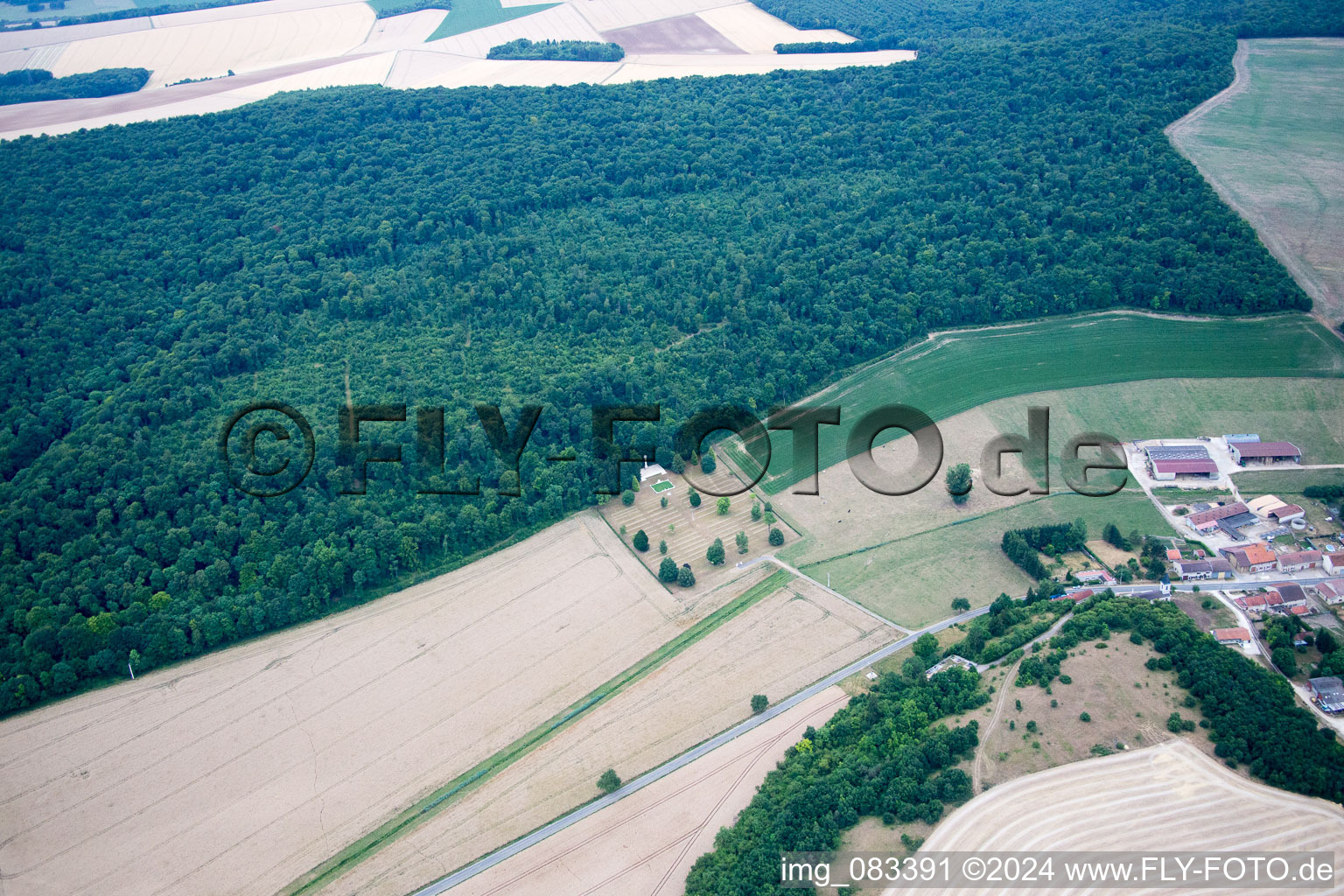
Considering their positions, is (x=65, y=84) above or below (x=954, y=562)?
above

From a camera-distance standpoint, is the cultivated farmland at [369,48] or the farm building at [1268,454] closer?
the farm building at [1268,454]

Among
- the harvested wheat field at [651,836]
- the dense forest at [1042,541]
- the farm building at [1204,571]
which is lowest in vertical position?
the harvested wheat field at [651,836]

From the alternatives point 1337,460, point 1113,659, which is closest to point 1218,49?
point 1337,460

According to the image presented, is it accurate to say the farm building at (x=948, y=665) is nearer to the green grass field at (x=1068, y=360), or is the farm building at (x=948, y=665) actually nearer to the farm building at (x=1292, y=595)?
the farm building at (x=1292, y=595)

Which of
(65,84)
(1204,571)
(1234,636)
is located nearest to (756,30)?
(65,84)

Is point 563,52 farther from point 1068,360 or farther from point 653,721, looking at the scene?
point 653,721

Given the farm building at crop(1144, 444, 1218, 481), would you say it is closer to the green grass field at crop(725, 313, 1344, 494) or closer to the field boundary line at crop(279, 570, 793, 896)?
the green grass field at crop(725, 313, 1344, 494)

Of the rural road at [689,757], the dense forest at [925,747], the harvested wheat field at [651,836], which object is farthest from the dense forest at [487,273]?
the dense forest at [925,747]

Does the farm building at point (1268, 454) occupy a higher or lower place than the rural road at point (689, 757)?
higher
